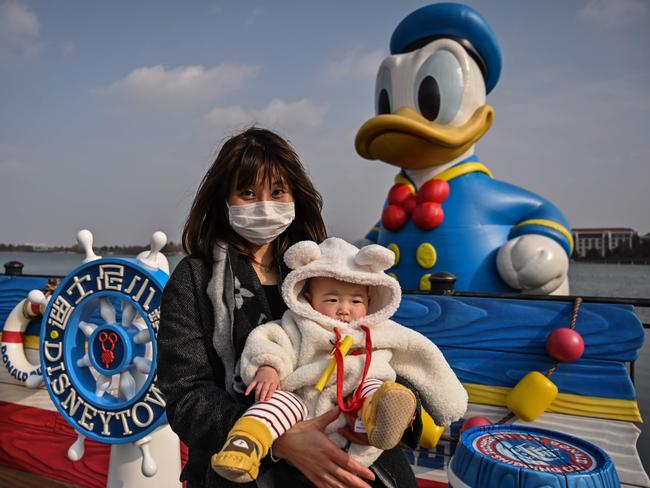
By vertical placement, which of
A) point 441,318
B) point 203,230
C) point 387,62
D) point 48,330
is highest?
point 387,62

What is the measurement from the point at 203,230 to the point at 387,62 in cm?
364

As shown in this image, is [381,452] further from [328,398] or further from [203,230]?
[203,230]

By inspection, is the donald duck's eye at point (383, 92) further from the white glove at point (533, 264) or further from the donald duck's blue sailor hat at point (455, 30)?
the white glove at point (533, 264)

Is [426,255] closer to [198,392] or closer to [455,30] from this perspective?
[455,30]

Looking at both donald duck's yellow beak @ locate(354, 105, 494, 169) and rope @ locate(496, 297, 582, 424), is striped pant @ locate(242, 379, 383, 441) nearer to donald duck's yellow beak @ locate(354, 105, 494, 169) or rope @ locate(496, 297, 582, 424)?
rope @ locate(496, 297, 582, 424)

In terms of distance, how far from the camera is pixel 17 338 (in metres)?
3.51

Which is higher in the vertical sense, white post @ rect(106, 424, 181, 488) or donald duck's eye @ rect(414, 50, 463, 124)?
donald duck's eye @ rect(414, 50, 463, 124)

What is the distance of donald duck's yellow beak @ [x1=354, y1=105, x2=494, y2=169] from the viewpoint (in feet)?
13.7

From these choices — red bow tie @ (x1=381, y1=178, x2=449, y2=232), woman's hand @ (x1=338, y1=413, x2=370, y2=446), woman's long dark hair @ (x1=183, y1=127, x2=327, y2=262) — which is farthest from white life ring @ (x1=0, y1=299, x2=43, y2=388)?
woman's hand @ (x1=338, y1=413, x2=370, y2=446)

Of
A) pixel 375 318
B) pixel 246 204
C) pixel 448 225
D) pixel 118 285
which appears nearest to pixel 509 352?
pixel 375 318

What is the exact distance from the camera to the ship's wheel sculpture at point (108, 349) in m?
2.24

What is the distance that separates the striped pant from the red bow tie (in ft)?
10.1

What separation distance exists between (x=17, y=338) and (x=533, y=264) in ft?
11.6

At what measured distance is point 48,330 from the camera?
2.50 meters
